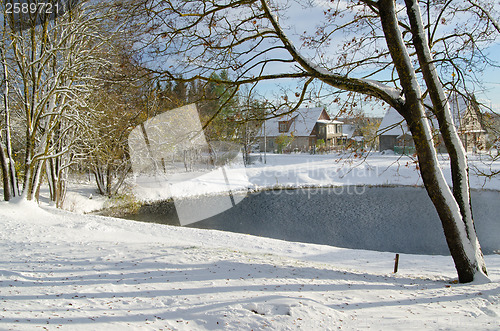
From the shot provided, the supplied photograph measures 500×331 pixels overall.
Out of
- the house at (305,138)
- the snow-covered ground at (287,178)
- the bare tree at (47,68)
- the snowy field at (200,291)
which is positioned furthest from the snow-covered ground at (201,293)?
the house at (305,138)

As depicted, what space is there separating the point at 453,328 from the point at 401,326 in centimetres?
60

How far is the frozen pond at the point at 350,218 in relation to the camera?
12.9m

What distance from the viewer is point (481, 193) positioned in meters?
22.7

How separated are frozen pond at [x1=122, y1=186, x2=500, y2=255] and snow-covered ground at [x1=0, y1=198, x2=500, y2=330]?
5.34m

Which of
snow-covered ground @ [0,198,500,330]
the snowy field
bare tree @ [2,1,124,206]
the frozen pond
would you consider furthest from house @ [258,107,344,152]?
snow-covered ground @ [0,198,500,330]

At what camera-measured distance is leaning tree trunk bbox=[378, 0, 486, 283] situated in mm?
5785

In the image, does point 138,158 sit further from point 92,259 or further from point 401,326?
point 401,326

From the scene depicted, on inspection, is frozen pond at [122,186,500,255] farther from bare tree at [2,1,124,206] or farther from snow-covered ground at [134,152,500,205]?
bare tree at [2,1,124,206]

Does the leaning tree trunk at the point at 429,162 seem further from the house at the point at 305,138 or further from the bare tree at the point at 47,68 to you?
the house at the point at 305,138

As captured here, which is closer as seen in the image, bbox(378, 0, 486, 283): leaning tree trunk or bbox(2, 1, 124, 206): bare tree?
bbox(378, 0, 486, 283): leaning tree trunk

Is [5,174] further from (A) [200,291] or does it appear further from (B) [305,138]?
(B) [305,138]

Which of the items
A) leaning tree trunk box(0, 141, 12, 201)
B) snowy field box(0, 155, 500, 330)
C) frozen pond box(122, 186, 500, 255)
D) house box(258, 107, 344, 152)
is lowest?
frozen pond box(122, 186, 500, 255)

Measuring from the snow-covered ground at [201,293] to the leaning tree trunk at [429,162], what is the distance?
459 millimetres

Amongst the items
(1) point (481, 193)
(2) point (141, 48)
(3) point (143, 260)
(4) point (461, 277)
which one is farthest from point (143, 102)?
(1) point (481, 193)
